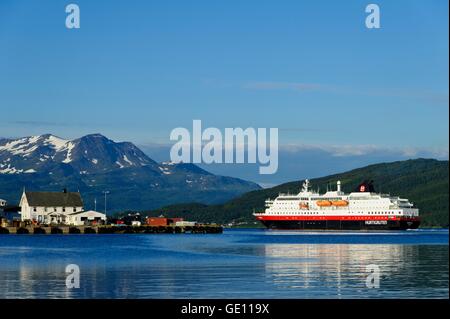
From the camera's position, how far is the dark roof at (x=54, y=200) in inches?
4577

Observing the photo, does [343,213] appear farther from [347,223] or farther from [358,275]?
[358,275]

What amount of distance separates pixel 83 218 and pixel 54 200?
5.90 meters

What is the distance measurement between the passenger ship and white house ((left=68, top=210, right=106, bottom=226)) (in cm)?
2566

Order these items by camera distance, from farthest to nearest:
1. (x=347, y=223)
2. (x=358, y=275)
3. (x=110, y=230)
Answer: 1. (x=347, y=223)
2. (x=110, y=230)
3. (x=358, y=275)

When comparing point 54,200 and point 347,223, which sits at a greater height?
point 54,200

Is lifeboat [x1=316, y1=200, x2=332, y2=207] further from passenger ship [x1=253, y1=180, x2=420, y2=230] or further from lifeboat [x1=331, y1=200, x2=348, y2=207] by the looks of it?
lifeboat [x1=331, y1=200, x2=348, y2=207]

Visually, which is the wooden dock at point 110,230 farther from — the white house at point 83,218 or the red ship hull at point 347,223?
the red ship hull at point 347,223

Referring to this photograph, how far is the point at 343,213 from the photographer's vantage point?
405 ft

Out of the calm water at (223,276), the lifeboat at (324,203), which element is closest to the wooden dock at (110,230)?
the lifeboat at (324,203)

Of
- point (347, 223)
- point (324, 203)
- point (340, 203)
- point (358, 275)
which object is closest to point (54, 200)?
point (324, 203)
